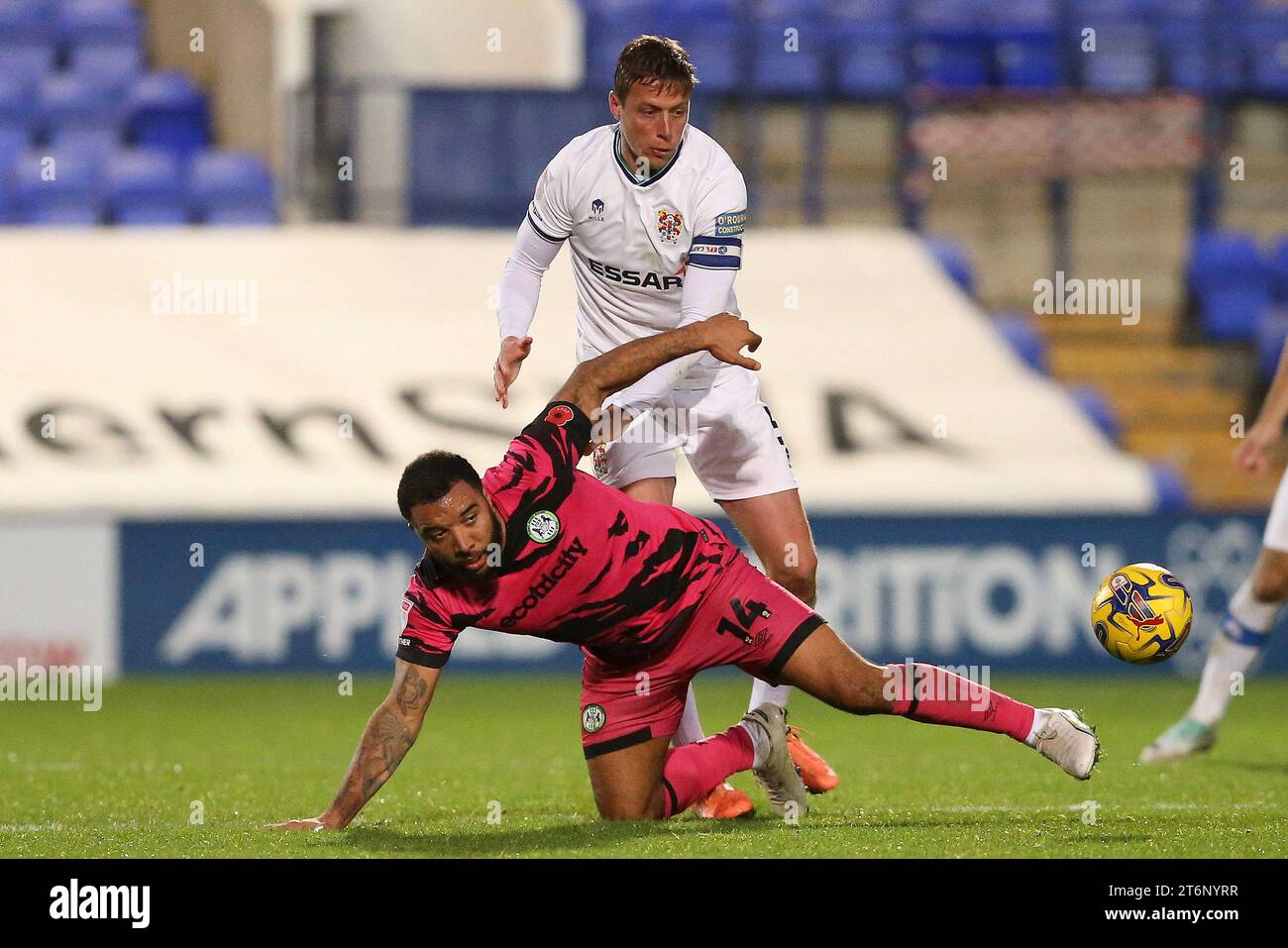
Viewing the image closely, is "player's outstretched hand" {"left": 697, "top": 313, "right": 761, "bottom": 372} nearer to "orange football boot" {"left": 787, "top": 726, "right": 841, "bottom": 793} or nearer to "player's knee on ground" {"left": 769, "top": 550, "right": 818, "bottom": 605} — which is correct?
"player's knee on ground" {"left": 769, "top": 550, "right": 818, "bottom": 605}

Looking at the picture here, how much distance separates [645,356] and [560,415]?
12.8 inches

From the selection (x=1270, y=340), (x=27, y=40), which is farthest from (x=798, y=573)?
(x=27, y=40)

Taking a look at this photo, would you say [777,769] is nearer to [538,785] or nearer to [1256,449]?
[538,785]

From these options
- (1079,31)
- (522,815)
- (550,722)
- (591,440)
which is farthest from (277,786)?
(1079,31)

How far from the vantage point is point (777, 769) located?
6117 mm

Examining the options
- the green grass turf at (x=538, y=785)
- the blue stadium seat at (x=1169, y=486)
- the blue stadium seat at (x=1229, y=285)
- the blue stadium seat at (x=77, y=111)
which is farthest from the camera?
the blue stadium seat at (x=77, y=111)

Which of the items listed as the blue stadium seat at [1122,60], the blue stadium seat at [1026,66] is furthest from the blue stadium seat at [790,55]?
the blue stadium seat at [1122,60]

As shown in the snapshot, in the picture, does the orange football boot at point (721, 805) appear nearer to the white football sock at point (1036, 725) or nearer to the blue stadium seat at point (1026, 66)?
the white football sock at point (1036, 725)

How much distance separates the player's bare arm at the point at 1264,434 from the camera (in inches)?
288

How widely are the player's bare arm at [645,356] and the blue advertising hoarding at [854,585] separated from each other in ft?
21.6

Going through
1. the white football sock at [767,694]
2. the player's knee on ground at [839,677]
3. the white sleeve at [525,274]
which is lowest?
the white football sock at [767,694]

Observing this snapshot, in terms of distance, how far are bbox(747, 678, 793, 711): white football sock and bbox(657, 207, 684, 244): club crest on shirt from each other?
1537 millimetres

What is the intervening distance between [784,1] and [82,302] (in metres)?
7.12

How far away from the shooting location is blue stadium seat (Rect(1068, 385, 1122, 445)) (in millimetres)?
14797
